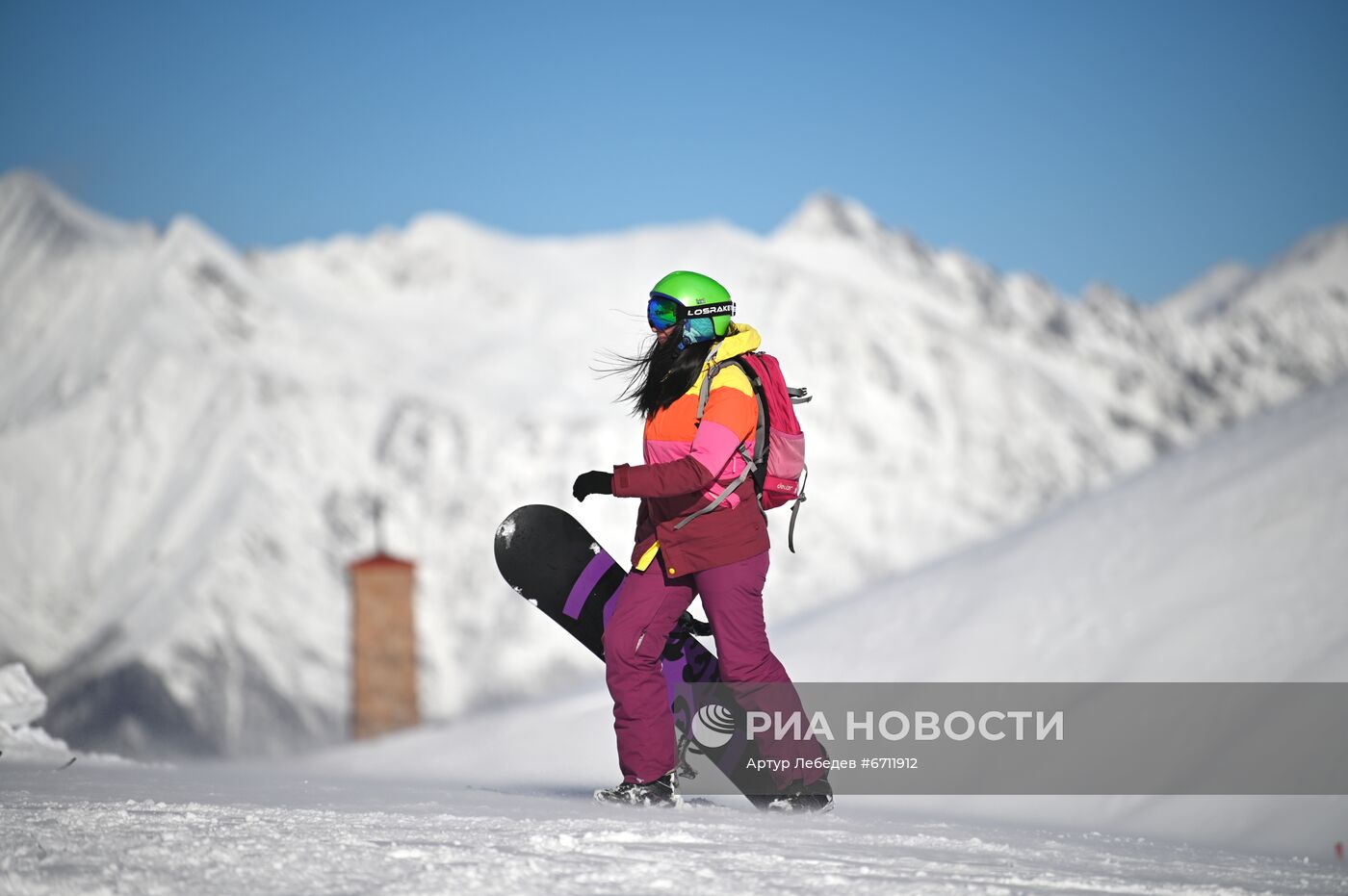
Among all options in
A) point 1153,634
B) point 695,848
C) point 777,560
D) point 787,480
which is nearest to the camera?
point 695,848

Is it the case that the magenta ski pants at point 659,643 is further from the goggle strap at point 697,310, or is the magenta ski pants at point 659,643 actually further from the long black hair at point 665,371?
the goggle strap at point 697,310

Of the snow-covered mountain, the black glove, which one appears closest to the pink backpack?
the black glove

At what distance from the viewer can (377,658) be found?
184ft

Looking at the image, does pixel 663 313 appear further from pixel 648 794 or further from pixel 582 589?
pixel 648 794

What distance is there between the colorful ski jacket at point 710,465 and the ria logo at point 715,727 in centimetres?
76

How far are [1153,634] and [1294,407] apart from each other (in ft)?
17.2

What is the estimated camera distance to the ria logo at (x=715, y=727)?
579 centimetres

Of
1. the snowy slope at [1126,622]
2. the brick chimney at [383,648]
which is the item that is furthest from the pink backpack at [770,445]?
the brick chimney at [383,648]

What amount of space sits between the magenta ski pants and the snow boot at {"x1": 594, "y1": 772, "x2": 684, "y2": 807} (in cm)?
3

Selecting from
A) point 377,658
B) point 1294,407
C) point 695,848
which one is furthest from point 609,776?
point 377,658

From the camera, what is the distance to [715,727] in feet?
19.0

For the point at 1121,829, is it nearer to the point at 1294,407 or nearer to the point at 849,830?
the point at 849,830

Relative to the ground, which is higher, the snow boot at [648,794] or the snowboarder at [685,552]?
the snowboarder at [685,552]

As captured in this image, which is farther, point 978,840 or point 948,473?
point 948,473
